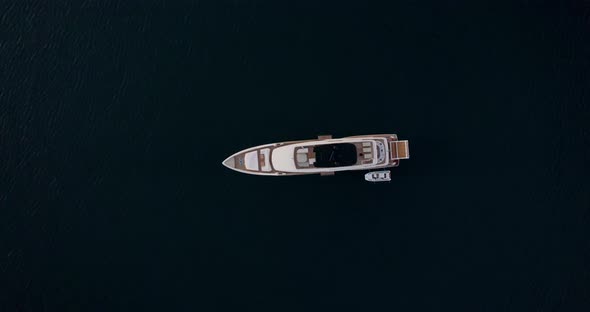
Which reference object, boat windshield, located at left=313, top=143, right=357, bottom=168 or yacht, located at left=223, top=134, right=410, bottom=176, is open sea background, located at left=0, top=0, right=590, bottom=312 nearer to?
yacht, located at left=223, top=134, right=410, bottom=176

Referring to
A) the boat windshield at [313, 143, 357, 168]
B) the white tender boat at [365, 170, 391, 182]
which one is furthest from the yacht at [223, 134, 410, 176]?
the white tender boat at [365, 170, 391, 182]

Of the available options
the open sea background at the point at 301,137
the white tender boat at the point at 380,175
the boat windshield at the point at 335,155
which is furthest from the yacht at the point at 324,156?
the open sea background at the point at 301,137

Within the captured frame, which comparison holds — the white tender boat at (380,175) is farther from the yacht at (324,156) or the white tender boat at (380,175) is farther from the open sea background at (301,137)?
the open sea background at (301,137)

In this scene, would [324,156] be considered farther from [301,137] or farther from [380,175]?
[380,175]

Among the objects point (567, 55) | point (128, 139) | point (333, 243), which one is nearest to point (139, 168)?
point (128, 139)

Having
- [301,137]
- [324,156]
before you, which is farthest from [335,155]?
[301,137]

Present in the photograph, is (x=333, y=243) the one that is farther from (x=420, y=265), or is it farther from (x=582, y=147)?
(x=582, y=147)
